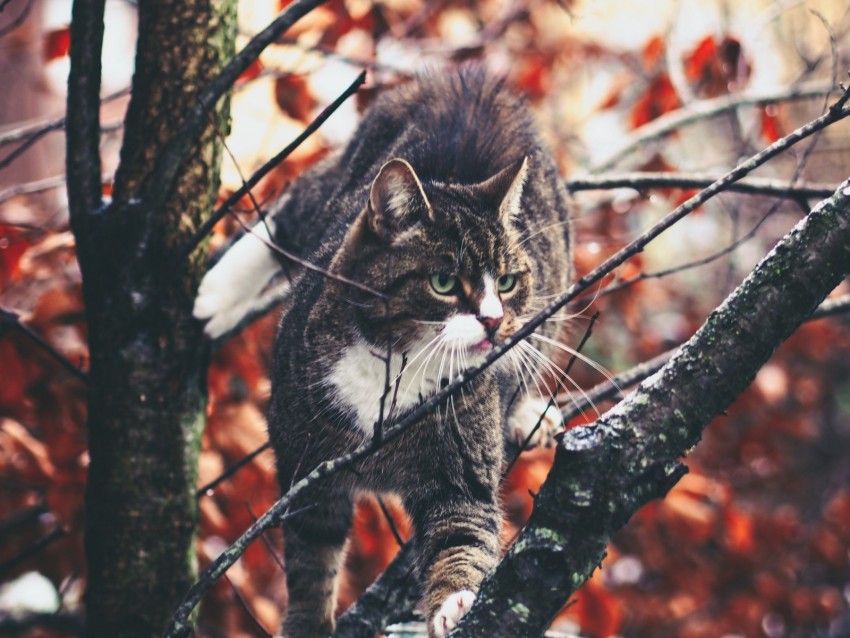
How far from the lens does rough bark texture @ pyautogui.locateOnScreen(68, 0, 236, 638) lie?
7.42 feet

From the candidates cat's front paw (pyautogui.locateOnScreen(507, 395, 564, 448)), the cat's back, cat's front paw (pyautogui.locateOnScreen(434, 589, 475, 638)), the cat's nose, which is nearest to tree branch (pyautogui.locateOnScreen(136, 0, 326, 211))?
the cat's back

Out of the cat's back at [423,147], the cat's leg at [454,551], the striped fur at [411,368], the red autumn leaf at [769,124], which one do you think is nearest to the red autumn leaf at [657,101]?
the red autumn leaf at [769,124]

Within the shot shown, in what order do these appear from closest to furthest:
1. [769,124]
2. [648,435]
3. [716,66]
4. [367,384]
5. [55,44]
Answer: [648,435], [367,384], [55,44], [769,124], [716,66]

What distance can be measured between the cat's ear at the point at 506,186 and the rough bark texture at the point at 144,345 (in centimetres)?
79

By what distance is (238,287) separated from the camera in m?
2.88

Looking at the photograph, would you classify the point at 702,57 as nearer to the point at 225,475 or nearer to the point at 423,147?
the point at 423,147

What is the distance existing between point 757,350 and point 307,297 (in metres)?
1.45

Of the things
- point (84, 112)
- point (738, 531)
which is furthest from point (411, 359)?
point (738, 531)

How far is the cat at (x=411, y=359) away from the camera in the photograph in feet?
7.70

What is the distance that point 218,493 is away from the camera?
135 inches

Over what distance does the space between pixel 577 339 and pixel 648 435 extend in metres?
3.43

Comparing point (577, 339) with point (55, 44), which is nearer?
point (55, 44)

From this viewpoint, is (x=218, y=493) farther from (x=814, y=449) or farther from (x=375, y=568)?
(x=814, y=449)

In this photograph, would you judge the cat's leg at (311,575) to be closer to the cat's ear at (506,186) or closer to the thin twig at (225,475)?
the thin twig at (225,475)
